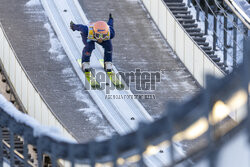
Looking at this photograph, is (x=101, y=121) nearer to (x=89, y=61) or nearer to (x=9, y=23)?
(x=89, y=61)

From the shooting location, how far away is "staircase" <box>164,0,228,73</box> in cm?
2185

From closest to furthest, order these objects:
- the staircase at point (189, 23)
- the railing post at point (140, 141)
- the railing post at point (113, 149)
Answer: the railing post at point (140, 141) < the railing post at point (113, 149) < the staircase at point (189, 23)

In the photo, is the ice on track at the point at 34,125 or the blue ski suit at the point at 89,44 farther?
the blue ski suit at the point at 89,44

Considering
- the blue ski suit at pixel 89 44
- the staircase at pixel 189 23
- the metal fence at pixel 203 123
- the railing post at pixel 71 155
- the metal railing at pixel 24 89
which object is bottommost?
the railing post at pixel 71 155

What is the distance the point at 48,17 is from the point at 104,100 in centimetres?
443

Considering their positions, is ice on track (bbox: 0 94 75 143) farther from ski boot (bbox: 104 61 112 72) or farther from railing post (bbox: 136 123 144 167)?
ski boot (bbox: 104 61 112 72)

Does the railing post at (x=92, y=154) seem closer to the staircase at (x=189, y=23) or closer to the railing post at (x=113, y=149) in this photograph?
the railing post at (x=113, y=149)

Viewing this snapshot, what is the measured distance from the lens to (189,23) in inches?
896

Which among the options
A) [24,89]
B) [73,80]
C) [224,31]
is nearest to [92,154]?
[24,89]

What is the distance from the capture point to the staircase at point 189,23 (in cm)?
2185

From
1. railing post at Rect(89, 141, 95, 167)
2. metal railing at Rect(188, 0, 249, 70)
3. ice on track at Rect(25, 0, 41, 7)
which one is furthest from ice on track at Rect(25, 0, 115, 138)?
railing post at Rect(89, 141, 95, 167)

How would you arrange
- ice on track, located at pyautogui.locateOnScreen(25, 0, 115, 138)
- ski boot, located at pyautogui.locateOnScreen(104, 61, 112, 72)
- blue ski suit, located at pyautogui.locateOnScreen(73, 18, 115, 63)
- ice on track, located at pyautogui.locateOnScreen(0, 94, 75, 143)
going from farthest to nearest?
ski boot, located at pyautogui.locateOnScreen(104, 61, 112, 72) → blue ski suit, located at pyautogui.locateOnScreen(73, 18, 115, 63) → ice on track, located at pyautogui.locateOnScreen(25, 0, 115, 138) → ice on track, located at pyautogui.locateOnScreen(0, 94, 75, 143)

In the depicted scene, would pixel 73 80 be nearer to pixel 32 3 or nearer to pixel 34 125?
pixel 32 3

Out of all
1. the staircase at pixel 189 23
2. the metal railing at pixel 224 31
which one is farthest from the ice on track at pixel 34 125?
the staircase at pixel 189 23
